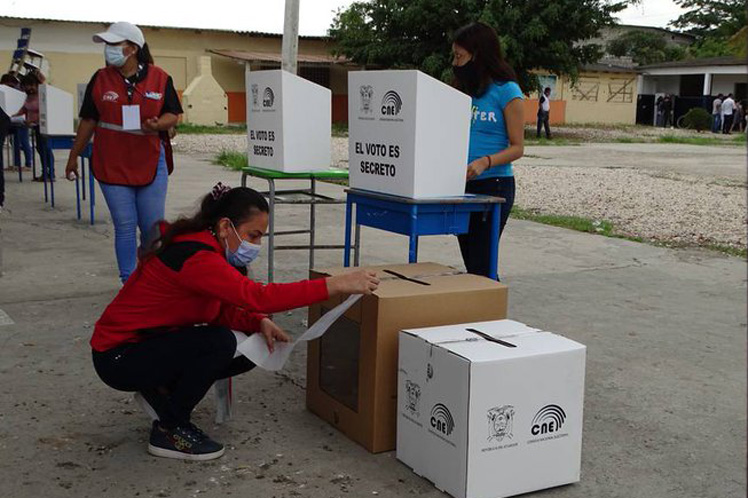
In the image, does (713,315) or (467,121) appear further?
(713,315)

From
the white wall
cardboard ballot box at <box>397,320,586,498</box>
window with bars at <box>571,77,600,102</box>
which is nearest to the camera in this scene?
cardboard ballot box at <box>397,320,586,498</box>

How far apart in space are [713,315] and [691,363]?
1.13m

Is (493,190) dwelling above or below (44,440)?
above

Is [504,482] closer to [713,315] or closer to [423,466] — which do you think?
[423,466]

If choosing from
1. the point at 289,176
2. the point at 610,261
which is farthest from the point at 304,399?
the point at 610,261

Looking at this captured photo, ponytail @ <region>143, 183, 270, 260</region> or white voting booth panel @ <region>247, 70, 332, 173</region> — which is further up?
white voting booth panel @ <region>247, 70, 332, 173</region>

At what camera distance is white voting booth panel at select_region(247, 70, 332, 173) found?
5.46 metres

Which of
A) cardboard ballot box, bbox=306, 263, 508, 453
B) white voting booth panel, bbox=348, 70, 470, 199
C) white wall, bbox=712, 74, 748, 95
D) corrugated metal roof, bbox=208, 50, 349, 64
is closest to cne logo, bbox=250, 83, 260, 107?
white voting booth panel, bbox=348, 70, 470, 199

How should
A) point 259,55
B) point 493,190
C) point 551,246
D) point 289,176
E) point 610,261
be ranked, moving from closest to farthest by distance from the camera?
point 493,190, point 289,176, point 610,261, point 551,246, point 259,55

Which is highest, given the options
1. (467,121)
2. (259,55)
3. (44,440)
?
(259,55)

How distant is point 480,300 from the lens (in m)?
3.30

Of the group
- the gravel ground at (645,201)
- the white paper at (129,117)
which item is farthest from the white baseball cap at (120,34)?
the gravel ground at (645,201)

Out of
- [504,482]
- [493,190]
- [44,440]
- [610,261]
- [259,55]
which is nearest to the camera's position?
[504,482]

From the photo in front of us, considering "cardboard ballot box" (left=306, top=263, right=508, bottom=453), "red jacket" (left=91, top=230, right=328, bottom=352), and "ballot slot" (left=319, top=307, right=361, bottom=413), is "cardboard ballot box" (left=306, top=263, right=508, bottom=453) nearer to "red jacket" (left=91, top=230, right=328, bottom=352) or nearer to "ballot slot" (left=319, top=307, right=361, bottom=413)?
"ballot slot" (left=319, top=307, right=361, bottom=413)
